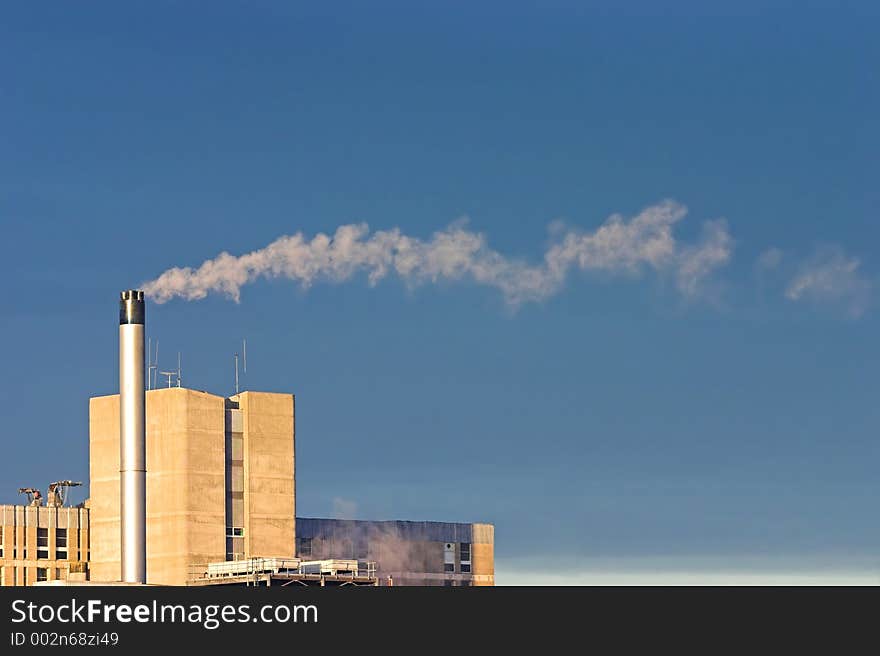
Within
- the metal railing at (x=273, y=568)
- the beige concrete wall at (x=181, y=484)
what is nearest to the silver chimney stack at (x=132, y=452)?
the metal railing at (x=273, y=568)

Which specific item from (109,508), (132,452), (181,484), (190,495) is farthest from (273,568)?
(109,508)

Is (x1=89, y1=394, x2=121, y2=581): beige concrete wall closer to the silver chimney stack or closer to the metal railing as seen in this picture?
the metal railing

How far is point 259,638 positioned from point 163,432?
107095 millimetres

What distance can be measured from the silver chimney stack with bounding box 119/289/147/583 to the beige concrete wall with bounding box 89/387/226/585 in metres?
Answer: 14.1

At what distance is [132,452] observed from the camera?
176 m

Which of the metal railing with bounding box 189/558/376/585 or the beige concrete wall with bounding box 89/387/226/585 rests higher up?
the beige concrete wall with bounding box 89/387/226/585

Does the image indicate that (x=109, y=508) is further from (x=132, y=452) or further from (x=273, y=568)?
(x=273, y=568)

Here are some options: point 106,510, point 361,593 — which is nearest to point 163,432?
point 106,510

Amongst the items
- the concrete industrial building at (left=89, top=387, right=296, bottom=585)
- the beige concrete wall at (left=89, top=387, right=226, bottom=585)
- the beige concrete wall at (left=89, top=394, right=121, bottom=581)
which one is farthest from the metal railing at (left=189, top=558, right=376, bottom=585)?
the beige concrete wall at (left=89, top=394, right=121, bottom=581)

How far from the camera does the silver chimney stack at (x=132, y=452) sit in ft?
575

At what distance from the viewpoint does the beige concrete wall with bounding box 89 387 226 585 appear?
191250 millimetres

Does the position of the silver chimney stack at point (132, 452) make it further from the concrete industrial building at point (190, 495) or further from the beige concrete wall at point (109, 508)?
the beige concrete wall at point (109, 508)

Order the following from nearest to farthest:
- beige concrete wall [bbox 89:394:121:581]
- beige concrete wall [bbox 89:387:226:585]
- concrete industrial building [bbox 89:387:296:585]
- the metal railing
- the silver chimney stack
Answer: the metal railing < the silver chimney stack < beige concrete wall [bbox 89:387:226:585] < concrete industrial building [bbox 89:387:296:585] < beige concrete wall [bbox 89:394:121:581]

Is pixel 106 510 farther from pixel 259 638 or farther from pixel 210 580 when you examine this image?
pixel 259 638
